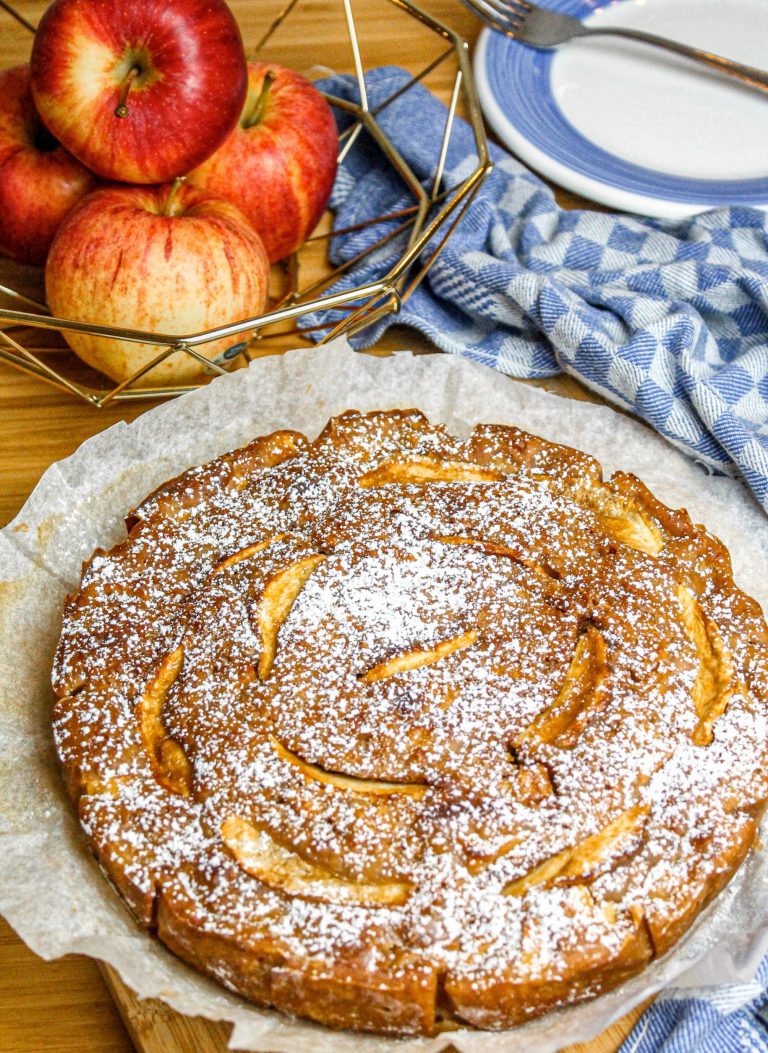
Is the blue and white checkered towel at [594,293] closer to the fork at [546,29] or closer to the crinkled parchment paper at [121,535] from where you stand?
the crinkled parchment paper at [121,535]

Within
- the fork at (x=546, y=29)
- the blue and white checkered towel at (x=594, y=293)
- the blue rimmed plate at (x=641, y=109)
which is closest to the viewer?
the blue and white checkered towel at (x=594, y=293)

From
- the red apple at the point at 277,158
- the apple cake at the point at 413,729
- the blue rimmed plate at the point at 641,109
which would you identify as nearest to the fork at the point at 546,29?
the blue rimmed plate at the point at 641,109

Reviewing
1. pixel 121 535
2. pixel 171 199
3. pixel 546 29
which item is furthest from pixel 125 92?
pixel 546 29

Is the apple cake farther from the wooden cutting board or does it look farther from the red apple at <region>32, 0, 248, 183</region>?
the red apple at <region>32, 0, 248, 183</region>

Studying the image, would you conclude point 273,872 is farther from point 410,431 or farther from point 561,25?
point 561,25

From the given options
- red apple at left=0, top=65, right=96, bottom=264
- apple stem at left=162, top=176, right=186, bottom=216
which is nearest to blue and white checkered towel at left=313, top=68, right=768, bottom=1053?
apple stem at left=162, top=176, right=186, bottom=216
